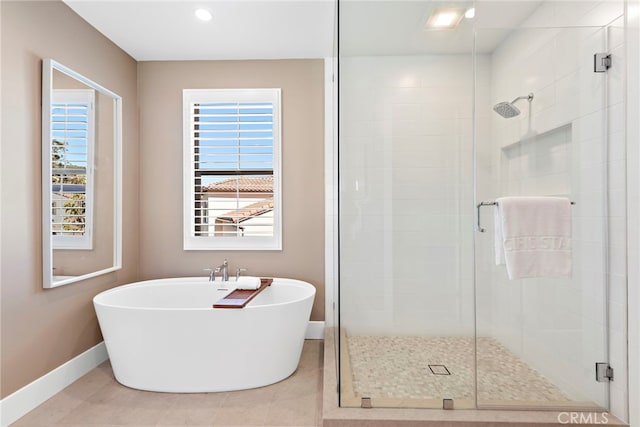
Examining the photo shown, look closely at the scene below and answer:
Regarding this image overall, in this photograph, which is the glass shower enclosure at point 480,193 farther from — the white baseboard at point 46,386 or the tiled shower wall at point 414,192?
the white baseboard at point 46,386

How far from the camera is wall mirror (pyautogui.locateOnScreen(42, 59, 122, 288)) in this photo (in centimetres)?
229

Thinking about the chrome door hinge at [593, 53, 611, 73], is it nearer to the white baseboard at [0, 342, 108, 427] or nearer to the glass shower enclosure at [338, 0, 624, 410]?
the glass shower enclosure at [338, 0, 624, 410]

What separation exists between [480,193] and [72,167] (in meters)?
2.68

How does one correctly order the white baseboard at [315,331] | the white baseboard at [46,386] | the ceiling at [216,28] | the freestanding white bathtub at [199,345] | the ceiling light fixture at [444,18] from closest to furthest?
the ceiling light fixture at [444,18] → the white baseboard at [46,386] → the freestanding white bathtub at [199,345] → the ceiling at [216,28] → the white baseboard at [315,331]

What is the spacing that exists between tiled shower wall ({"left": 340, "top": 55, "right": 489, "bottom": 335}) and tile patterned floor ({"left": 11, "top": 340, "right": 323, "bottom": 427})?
A: 67cm

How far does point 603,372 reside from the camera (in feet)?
6.10

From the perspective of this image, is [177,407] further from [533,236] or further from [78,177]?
[533,236]

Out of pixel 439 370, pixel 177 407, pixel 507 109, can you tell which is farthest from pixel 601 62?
pixel 177 407

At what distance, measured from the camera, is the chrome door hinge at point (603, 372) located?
1.85 meters

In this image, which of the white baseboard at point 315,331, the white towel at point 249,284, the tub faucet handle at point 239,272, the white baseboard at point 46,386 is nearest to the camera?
the white baseboard at point 46,386

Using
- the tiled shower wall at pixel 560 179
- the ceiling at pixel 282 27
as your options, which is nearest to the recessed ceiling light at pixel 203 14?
the ceiling at pixel 282 27

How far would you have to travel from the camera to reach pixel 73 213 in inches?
100

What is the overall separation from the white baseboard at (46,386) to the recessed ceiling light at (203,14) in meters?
2.63

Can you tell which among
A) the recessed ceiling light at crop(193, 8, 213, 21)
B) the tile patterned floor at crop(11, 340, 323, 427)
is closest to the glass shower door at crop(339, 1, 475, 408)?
the tile patterned floor at crop(11, 340, 323, 427)
